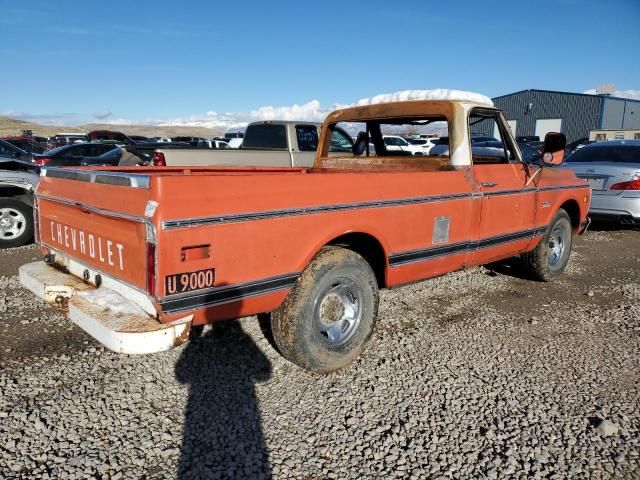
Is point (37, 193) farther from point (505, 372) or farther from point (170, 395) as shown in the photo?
point (505, 372)

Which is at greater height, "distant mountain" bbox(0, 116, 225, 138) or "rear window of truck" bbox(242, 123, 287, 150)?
"distant mountain" bbox(0, 116, 225, 138)

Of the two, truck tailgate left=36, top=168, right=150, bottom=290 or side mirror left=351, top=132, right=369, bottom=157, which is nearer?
truck tailgate left=36, top=168, right=150, bottom=290

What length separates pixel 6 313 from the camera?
4227mm

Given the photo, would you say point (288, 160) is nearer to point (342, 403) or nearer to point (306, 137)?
point (306, 137)

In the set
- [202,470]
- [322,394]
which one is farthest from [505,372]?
[202,470]

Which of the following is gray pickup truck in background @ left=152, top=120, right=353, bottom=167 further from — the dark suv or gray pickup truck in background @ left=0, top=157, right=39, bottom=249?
the dark suv

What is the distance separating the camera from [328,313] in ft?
10.7

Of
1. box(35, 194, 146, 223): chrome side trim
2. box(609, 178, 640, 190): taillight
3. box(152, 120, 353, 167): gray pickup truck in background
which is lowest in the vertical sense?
box(35, 194, 146, 223): chrome side trim

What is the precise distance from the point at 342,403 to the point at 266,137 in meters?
7.40

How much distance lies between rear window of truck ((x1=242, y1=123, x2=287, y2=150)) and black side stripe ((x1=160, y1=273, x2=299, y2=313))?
262 inches

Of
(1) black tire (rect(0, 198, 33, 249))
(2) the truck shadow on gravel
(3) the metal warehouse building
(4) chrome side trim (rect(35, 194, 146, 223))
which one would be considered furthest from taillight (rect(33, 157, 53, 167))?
(3) the metal warehouse building

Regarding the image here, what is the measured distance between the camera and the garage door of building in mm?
40125

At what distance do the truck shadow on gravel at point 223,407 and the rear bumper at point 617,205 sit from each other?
6.72 metres

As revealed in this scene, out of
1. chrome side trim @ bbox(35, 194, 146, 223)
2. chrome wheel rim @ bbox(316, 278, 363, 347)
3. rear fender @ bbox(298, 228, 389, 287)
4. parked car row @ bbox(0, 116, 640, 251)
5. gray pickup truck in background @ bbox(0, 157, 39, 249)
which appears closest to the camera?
chrome side trim @ bbox(35, 194, 146, 223)
